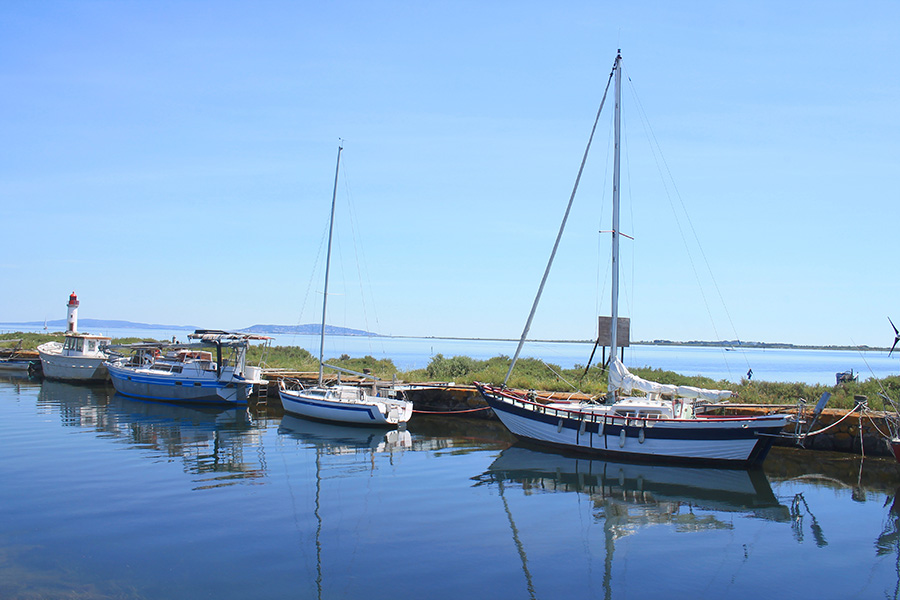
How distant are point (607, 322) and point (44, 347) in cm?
4290

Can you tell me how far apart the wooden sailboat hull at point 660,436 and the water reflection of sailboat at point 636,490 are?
0.40 meters

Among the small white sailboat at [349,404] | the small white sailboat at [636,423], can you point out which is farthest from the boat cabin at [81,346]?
the small white sailboat at [636,423]

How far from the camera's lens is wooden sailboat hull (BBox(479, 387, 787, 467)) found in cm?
1897

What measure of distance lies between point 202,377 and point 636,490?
2538 cm

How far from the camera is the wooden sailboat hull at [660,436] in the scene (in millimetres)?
18969

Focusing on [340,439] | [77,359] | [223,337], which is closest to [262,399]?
[223,337]

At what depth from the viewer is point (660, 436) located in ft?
65.3

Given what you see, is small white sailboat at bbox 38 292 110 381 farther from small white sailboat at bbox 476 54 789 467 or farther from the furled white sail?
the furled white sail

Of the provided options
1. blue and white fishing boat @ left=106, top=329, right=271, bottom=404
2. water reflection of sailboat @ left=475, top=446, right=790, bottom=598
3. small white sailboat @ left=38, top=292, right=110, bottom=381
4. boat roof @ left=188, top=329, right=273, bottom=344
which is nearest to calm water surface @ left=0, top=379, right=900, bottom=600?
water reflection of sailboat @ left=475, top=446, right=790, bottom=598

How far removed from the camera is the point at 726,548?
38.9 feet

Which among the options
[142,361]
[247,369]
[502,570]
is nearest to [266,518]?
[502,570]

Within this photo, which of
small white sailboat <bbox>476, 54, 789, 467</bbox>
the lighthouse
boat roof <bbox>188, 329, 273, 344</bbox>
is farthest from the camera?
the lighthouse

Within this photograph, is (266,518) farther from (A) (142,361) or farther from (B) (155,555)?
(A) (142,361)

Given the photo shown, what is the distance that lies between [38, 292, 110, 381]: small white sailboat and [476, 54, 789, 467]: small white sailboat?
31.8 m
